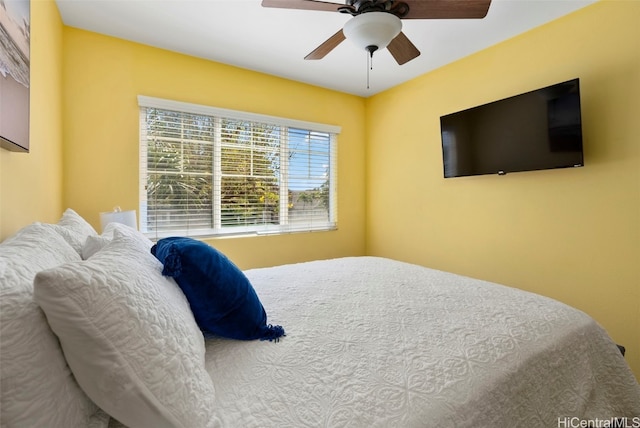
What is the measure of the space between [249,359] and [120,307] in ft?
1.56

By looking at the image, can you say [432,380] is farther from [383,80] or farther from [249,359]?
[383,80]

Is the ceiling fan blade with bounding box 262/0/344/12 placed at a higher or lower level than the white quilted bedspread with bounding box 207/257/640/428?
higher

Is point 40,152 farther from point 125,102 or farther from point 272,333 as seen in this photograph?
point 272,333

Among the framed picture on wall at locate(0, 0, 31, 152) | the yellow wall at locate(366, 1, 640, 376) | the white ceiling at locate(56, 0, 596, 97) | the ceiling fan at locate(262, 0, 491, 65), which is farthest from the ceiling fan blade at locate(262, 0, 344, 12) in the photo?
the yellow wall at locate(366, 1, 640, 376)

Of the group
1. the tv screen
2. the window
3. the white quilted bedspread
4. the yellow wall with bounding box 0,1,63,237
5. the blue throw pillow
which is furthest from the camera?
the window

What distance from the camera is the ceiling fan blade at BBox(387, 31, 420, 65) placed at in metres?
1.97

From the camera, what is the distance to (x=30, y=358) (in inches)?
22.0

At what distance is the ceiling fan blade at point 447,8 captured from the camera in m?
1.59

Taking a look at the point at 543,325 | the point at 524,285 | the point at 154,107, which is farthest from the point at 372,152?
the point at 543,325

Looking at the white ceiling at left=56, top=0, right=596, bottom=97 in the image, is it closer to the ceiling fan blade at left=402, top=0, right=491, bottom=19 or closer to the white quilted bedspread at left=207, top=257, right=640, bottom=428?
the ceiling fan blade at left=402, top=0, right=491, bottom=19

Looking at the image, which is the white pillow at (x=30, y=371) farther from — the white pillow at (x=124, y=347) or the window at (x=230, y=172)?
the window at (x=230, y=172)

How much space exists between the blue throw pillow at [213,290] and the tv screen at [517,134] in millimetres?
2256

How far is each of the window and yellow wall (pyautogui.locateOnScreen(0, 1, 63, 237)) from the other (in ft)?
1.94

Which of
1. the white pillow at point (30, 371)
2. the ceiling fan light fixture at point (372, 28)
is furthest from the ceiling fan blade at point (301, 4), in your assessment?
the white pillow at point (30, 371)
